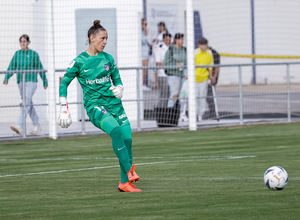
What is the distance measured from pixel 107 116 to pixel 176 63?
11.0 metres

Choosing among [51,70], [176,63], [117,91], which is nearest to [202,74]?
[176,63]

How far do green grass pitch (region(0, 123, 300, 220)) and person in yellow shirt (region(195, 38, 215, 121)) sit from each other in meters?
2.85

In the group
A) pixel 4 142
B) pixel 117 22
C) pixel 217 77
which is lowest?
pixel 4 142

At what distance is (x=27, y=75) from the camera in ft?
59.6

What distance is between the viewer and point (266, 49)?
3138cm

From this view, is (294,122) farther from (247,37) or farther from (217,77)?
(247,37)

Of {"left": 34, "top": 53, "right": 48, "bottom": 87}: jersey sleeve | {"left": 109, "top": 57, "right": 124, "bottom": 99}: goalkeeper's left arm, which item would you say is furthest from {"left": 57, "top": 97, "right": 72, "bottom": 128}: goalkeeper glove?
{"left": 34, "top": 53, "right": 48, "bottom": 87}: jersey sleeve

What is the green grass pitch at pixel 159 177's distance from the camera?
7590 millimetres

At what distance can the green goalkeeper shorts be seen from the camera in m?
9.20

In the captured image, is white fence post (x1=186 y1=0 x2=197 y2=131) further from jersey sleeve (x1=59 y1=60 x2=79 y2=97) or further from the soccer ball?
the soccer ball

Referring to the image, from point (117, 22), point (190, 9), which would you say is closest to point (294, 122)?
point (190, 9)

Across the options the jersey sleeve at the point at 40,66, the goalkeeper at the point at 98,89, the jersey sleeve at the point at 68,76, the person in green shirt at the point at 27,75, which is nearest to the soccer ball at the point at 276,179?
the goalkeeper at the point at 98,89

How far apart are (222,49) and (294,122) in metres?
8.37

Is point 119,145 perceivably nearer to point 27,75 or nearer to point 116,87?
point 116,87
